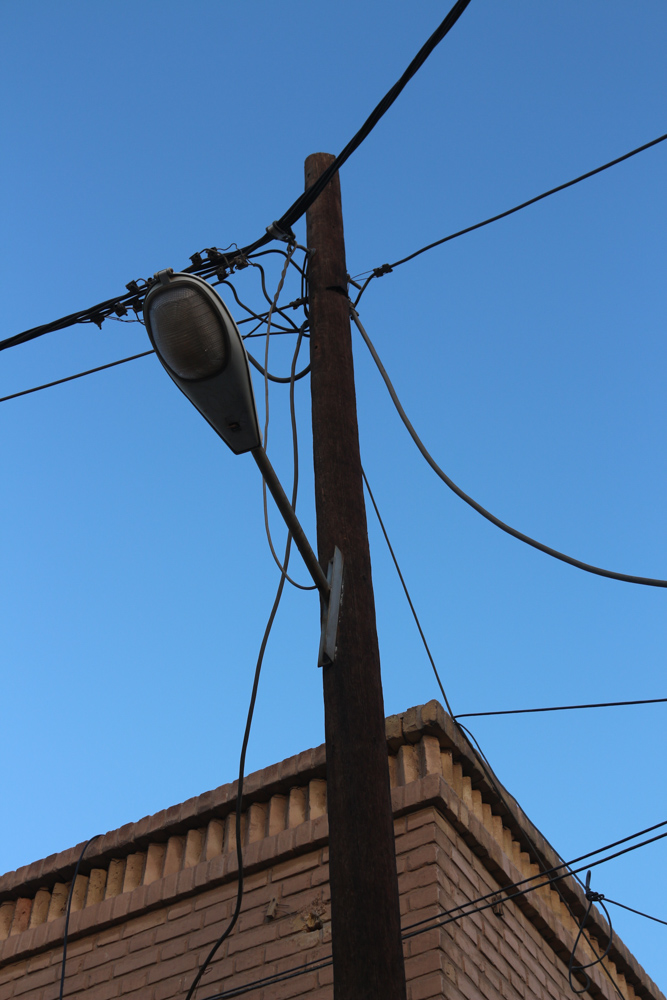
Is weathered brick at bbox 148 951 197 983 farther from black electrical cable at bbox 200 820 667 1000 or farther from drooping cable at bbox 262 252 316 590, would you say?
drooping cable at bbox 262 252 316 590

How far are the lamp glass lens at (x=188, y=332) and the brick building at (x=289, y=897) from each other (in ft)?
8.23

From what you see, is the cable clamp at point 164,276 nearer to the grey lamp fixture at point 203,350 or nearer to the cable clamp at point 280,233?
the grey lamp fixture at point 203,350

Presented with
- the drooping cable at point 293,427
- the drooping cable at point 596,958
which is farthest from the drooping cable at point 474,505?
the drooping cable at point 596,958

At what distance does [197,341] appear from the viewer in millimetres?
2930

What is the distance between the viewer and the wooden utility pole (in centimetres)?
281

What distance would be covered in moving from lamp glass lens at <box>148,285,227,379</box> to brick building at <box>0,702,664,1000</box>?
2510 mm

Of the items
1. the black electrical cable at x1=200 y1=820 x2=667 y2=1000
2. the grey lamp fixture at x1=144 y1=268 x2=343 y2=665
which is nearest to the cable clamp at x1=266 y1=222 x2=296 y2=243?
the grey lamp fixture at x1=144 y1=268 x2=343 y2=665

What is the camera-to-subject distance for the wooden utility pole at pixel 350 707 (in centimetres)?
281

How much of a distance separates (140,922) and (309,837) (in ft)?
3.64

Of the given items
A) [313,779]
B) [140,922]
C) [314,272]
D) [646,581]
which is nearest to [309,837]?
[313,779]

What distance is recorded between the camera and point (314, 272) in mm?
4574

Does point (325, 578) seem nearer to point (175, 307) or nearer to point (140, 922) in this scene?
point (175, 307)

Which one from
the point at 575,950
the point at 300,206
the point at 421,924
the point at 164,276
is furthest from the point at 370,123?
the point at 575,950

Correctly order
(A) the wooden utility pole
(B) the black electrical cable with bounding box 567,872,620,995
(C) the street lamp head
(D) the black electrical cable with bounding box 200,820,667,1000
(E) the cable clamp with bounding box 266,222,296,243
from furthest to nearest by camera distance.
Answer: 1. (B) the black electrical cable with bounding box 567,872,620,995
2. (E) the cable clamp with bounding box 266,222,296,243
3. (D) the black electrical cable with bounding box 200,820,667,1000
4. (C) the street lamp head
5. (A) the wooden utility pole
